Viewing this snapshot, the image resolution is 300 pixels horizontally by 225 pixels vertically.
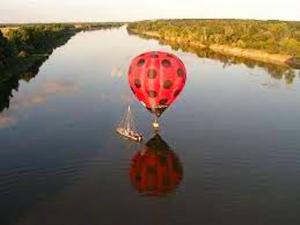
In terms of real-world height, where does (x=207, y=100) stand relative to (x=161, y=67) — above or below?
below

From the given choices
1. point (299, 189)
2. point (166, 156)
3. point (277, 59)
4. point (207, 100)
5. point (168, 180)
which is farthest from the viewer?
point (277, 59)

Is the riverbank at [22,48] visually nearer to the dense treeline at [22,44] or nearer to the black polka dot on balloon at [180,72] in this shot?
the dense treeline at [22,44]

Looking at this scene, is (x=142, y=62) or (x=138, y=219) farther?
(x=142, y=62)

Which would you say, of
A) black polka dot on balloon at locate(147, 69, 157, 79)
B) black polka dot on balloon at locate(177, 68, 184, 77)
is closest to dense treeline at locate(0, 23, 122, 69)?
black polka dot on balloon at locate(147, 69, 157, 79)

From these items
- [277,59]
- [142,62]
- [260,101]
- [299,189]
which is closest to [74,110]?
[142,62]

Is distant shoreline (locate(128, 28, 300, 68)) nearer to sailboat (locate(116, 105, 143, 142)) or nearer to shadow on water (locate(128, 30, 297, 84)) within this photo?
shadow on water (locate(128, 30, 297, 84))

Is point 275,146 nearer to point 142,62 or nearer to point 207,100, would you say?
point 142,62

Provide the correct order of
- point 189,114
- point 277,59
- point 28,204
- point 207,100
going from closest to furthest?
point 28,204, point 189,114, point 207,100, point 277,59

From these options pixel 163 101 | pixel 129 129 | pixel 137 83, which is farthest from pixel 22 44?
pixel 163 101
